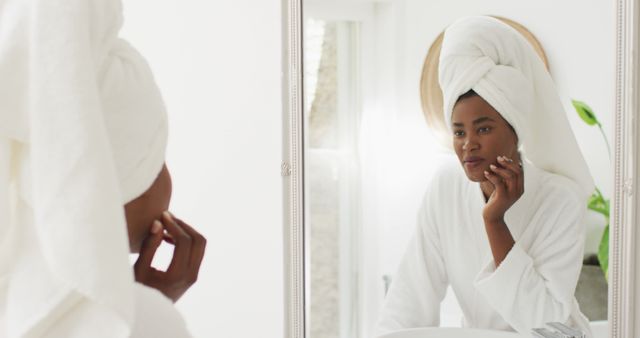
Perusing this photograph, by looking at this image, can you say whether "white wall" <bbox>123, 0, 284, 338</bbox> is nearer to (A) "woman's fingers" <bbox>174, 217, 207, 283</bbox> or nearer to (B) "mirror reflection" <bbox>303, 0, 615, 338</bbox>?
(B) "mirror reflection" <bbox>303, 0, 615, 338</bbox>

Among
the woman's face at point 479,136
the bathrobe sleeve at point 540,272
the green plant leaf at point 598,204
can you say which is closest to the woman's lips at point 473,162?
the woman's face at point 479,136

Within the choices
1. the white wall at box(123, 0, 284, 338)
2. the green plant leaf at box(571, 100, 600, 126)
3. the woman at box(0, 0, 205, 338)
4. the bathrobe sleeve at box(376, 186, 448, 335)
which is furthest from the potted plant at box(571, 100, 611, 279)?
the woman at box(0, 0, 205, 338)

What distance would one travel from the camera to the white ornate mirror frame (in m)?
1.19

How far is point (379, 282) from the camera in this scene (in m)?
1.21

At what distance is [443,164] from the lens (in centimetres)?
118

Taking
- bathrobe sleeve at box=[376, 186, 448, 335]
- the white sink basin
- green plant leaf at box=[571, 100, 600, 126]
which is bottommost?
the white sink basin

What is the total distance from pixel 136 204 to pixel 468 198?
2.00 feet

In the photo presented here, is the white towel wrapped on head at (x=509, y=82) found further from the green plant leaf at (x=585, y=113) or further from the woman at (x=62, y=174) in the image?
the woman at (x=62, y=174)

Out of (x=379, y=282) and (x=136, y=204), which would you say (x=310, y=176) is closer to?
(x=379, y=282)

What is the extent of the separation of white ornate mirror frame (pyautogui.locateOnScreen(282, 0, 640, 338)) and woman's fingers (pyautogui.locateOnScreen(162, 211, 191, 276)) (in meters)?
0.33

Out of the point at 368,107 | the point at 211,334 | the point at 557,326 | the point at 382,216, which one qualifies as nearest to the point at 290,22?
the point at 368,107

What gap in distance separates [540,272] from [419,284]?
8.4 inches

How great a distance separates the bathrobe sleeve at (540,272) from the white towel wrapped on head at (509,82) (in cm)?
8

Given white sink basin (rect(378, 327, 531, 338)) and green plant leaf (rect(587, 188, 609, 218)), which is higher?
green plant leaf (rect(587, 188, 609, 218))
